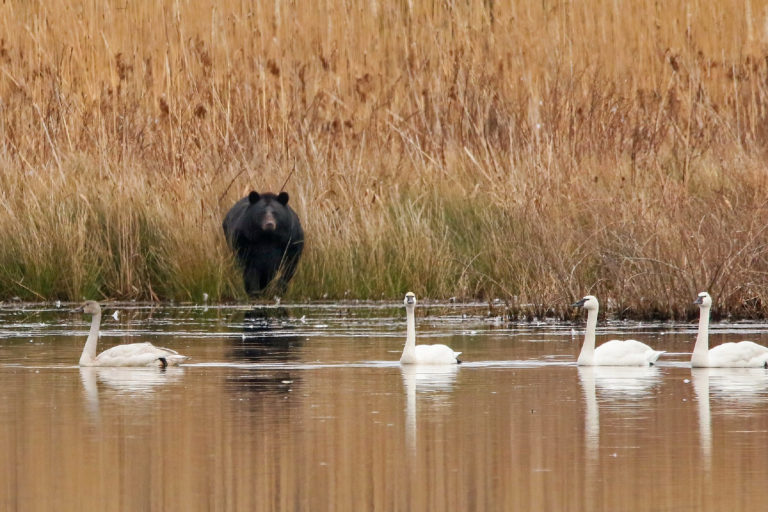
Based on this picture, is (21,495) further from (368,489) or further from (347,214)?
(347,214)

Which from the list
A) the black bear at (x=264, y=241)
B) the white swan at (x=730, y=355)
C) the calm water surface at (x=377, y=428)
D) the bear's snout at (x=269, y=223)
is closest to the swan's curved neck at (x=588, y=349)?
the calm water surface at (x=377, y=428)

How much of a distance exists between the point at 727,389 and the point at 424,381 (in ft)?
6.30

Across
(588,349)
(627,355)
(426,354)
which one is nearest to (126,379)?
(426,354)

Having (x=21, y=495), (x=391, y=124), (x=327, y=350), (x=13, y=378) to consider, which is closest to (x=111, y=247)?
(x=391, y=124)

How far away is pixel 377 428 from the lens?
852 cm

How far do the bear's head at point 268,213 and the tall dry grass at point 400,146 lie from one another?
406mm

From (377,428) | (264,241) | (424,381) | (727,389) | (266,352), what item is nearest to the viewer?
(377,428)

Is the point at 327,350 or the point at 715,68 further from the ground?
the point at 715,68

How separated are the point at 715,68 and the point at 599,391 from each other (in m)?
12.2

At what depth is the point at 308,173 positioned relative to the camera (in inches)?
739

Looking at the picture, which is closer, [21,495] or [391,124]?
[21,495]

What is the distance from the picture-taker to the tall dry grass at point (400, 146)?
15266mm

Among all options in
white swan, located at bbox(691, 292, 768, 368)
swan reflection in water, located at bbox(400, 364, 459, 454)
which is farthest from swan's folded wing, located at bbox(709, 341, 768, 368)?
swan reflection in water, located at bbox(400, 364, 459, 454)

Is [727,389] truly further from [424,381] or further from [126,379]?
[126,379]
